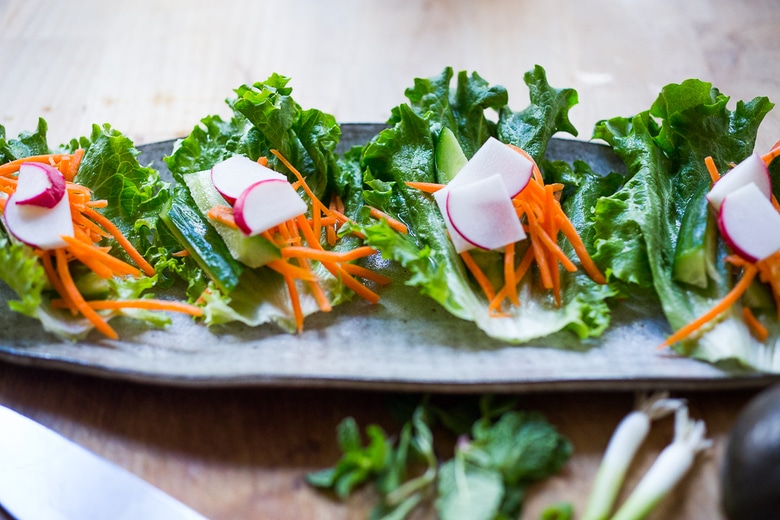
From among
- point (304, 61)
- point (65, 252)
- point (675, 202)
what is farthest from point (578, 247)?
point (304, 61)

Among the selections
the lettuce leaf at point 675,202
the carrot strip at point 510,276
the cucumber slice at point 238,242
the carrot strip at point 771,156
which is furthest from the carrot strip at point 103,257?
the carrot strip at point 771,156

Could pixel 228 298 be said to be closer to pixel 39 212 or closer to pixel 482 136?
pixel 39 212

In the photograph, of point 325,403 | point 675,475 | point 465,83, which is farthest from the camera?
point 465,83

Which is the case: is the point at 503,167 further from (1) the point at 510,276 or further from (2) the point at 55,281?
(2) the point at 55,281

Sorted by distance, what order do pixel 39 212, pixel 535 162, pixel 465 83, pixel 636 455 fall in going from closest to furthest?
pixel 636 455 < pixel 39 212 < pixel 535 162 < pixel 465 83

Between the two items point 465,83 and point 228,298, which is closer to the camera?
point 228,298

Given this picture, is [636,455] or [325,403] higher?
[636,455]

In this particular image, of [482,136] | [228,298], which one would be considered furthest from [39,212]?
[482,136]
